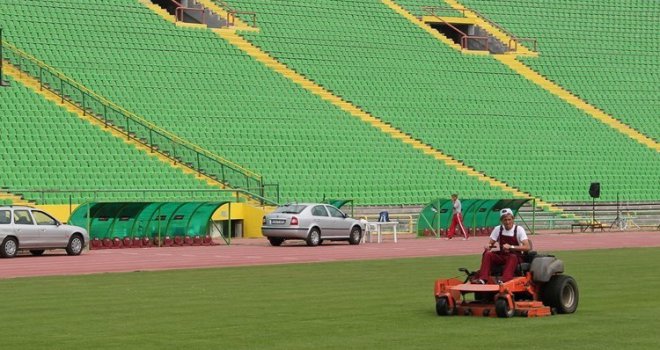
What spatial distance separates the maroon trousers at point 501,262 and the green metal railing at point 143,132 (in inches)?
1134

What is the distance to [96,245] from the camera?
128 feet

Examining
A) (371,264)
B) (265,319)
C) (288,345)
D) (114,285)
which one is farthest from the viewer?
(371,264)

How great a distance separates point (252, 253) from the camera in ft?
118

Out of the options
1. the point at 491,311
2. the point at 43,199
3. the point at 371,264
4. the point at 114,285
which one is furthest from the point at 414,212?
the point at 491,311

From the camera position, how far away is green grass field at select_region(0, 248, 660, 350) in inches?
587

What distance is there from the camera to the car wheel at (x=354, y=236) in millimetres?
42625

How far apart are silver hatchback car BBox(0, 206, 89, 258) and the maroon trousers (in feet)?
58.5

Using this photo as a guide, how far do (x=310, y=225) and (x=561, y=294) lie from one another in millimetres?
23311

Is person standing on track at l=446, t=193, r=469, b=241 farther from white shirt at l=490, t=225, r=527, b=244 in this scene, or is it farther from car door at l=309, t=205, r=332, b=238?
white shirt at l=490, t=225, r=527, b=244

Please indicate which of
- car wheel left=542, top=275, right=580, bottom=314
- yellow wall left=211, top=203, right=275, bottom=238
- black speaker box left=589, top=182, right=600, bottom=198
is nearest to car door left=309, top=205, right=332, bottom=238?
yellow wall left=211, top=203, right=275, bottom=238

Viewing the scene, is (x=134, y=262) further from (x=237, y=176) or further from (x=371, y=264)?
(x=237, y=176)

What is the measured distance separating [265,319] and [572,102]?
47.5m

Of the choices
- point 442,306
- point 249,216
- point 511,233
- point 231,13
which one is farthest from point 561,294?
point 231,13

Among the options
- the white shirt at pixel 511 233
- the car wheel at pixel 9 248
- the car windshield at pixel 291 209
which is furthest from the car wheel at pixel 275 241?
the white shirt at pixel 511 233
